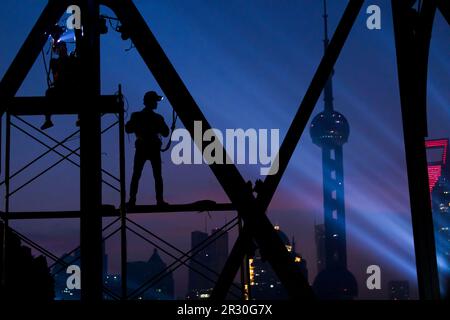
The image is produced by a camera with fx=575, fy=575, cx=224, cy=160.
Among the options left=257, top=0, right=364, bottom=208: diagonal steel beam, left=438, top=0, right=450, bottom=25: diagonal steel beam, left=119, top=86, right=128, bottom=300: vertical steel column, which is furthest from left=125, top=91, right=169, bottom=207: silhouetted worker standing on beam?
left=438, top=0, right=450, bottom=25: diagonal steel beam

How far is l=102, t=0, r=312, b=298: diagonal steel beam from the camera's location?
640cm

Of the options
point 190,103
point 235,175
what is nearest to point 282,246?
point 235,175

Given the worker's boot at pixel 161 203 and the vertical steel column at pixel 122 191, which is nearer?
the worker's boot at pixel 161 203

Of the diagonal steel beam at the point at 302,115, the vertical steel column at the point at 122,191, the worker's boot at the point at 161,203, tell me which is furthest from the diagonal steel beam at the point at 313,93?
the vertical steel column at the point at 122,191

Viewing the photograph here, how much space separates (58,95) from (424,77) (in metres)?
5.29

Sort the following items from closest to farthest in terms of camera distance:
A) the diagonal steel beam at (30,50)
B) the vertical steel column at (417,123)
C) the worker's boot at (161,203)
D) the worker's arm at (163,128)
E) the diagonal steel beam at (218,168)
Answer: the diagonal steel beam at (218,168) < the diagonal steel beam at (30,50) < the vertical steel column at (417,123) < the worker's boot at (161,203) < the worker's arm at (163,128)

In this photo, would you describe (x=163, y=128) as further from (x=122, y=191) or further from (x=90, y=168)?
(x=90, y=168)

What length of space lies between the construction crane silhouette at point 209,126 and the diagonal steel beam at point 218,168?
0.04 ft

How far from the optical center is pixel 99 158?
275 inches

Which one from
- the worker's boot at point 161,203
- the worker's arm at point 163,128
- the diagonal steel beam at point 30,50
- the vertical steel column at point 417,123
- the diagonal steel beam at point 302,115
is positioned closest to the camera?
the diagonal steel beam at point 302,115

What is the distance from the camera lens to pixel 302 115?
7.14 metres

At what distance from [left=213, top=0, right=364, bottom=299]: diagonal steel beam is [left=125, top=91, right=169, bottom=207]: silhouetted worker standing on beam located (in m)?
3.04

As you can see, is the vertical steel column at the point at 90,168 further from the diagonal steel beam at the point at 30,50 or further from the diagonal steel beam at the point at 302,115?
Result: the diagonal steel beam at the point at 302,115

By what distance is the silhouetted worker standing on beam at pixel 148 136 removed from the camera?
9.58 metres
